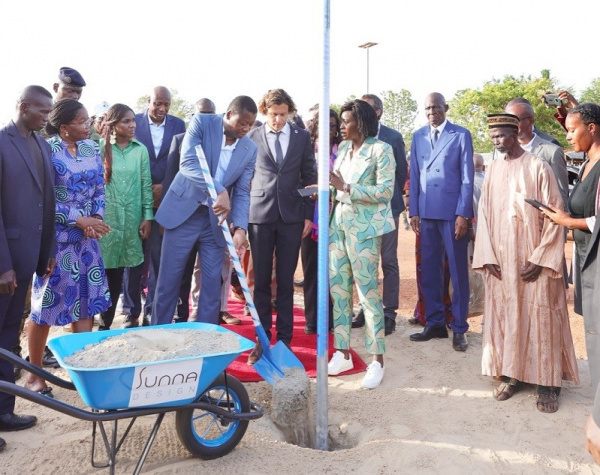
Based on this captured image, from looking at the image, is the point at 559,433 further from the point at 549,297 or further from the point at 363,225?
the point at 363,225

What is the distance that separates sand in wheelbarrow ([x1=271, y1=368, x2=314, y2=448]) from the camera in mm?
3617

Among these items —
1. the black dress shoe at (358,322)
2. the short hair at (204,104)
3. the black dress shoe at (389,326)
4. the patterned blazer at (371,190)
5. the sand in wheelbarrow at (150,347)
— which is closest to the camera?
the sand in wheelbarrow at (150,347)

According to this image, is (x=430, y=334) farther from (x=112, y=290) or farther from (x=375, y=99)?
(x=112, y=290)

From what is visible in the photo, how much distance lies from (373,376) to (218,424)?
1414 millimetres

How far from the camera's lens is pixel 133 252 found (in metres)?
4.80

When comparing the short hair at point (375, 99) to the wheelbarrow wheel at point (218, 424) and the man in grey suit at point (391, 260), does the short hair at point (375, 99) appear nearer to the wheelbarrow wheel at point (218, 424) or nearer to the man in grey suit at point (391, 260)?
the man in grey suit at point (391, 260)

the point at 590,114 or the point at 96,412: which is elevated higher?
the point at 590,114

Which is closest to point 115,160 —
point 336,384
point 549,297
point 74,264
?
point 74,264

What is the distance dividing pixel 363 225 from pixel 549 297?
1386 millimetres

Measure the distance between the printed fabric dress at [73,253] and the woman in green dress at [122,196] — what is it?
0.75 meters

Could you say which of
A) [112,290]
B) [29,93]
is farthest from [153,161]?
[29,93]

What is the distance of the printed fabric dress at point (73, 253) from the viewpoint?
3729 millimetres

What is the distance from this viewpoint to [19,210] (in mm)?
3186

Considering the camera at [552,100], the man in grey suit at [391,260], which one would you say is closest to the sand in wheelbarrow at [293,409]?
the man in grey suit at [391,260]
